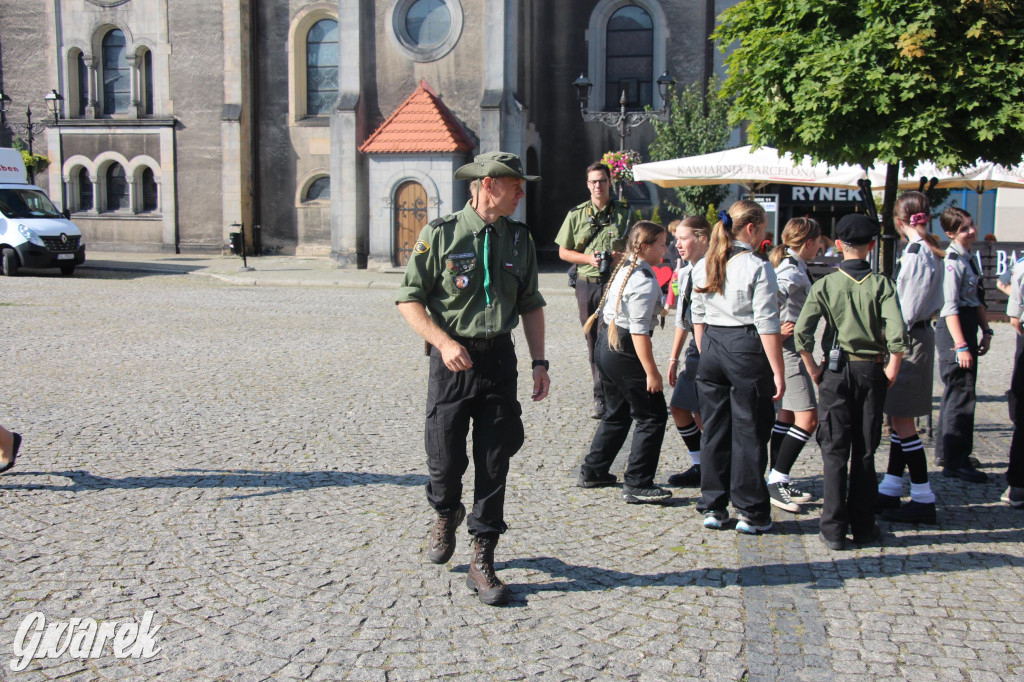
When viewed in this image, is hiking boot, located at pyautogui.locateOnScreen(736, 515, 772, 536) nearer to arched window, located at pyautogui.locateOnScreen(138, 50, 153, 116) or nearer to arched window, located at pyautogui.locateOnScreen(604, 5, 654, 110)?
arched window, located at pyautogui.locateOnScreen(604, 5, 654, 110)

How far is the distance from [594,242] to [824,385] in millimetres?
3150

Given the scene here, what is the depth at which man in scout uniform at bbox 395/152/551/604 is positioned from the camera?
166 inches

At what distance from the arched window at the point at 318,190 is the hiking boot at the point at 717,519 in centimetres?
2437

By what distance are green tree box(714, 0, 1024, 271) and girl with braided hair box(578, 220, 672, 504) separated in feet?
6.71

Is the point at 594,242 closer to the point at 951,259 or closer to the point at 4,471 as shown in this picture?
the point at 951,259

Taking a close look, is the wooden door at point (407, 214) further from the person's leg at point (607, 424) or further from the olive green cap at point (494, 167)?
the olive green cap at point (494, 167)

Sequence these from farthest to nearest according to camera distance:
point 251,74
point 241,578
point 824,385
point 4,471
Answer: point 251,74 < point 4,471 < point 824,385 < point 241,578

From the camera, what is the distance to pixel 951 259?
21.1 feet

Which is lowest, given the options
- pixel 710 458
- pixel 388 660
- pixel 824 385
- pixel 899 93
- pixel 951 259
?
pixel 388 660

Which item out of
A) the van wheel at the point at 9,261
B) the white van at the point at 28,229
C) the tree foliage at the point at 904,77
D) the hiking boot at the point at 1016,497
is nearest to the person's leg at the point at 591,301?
the tree foliage at the point at 904,77

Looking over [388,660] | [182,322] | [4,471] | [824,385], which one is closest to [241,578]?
[388,660]

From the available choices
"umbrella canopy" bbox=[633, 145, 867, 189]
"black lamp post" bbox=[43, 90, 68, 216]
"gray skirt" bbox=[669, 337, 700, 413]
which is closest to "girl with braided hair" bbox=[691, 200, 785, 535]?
"gray skirt" bbox=[669, 337, 700, 413]

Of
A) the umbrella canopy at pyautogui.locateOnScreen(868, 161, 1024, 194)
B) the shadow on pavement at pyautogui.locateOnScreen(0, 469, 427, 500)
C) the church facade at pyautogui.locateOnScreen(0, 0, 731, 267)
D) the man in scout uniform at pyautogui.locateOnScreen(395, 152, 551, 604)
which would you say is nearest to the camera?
the man in scout uniform at pyautogui.locateOnScreen(395, 152, 551, 604)

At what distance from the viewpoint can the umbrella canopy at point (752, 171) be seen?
11.3 meters
